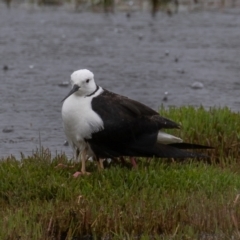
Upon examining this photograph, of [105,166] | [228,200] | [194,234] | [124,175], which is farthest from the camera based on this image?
[105,166]

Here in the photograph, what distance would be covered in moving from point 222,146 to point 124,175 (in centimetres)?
175

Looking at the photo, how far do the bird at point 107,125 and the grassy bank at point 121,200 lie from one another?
0.15 m

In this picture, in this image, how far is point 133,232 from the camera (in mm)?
6051

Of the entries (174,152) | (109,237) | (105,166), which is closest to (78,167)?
(105,166)

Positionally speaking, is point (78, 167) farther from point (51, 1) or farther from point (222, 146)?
point (51, 1)

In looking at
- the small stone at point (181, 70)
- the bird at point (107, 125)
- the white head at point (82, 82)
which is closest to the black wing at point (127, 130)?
the bird at point (107, 125)

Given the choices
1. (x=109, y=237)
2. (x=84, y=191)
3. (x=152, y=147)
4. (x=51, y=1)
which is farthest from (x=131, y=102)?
(x=51, y=1)

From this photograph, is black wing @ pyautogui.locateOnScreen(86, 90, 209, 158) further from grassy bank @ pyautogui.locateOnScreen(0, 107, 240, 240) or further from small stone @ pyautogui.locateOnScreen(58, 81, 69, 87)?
small stone @ pyautogui.locateOnScreen(58, 81, 69, 87)

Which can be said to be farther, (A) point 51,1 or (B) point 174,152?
(A) point 51,1

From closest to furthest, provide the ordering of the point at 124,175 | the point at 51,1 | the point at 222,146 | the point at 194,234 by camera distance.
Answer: the point at 194,234, the point at 124,175, the point at 222,146, the point at 51,1

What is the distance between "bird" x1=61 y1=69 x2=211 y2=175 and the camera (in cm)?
705

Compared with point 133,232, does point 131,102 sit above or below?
above

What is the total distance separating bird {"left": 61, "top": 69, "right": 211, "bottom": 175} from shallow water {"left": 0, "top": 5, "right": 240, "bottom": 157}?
210 cm

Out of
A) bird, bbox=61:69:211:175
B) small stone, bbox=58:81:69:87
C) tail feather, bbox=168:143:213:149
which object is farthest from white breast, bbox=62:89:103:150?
small stone, bbox=58:81:69:87
